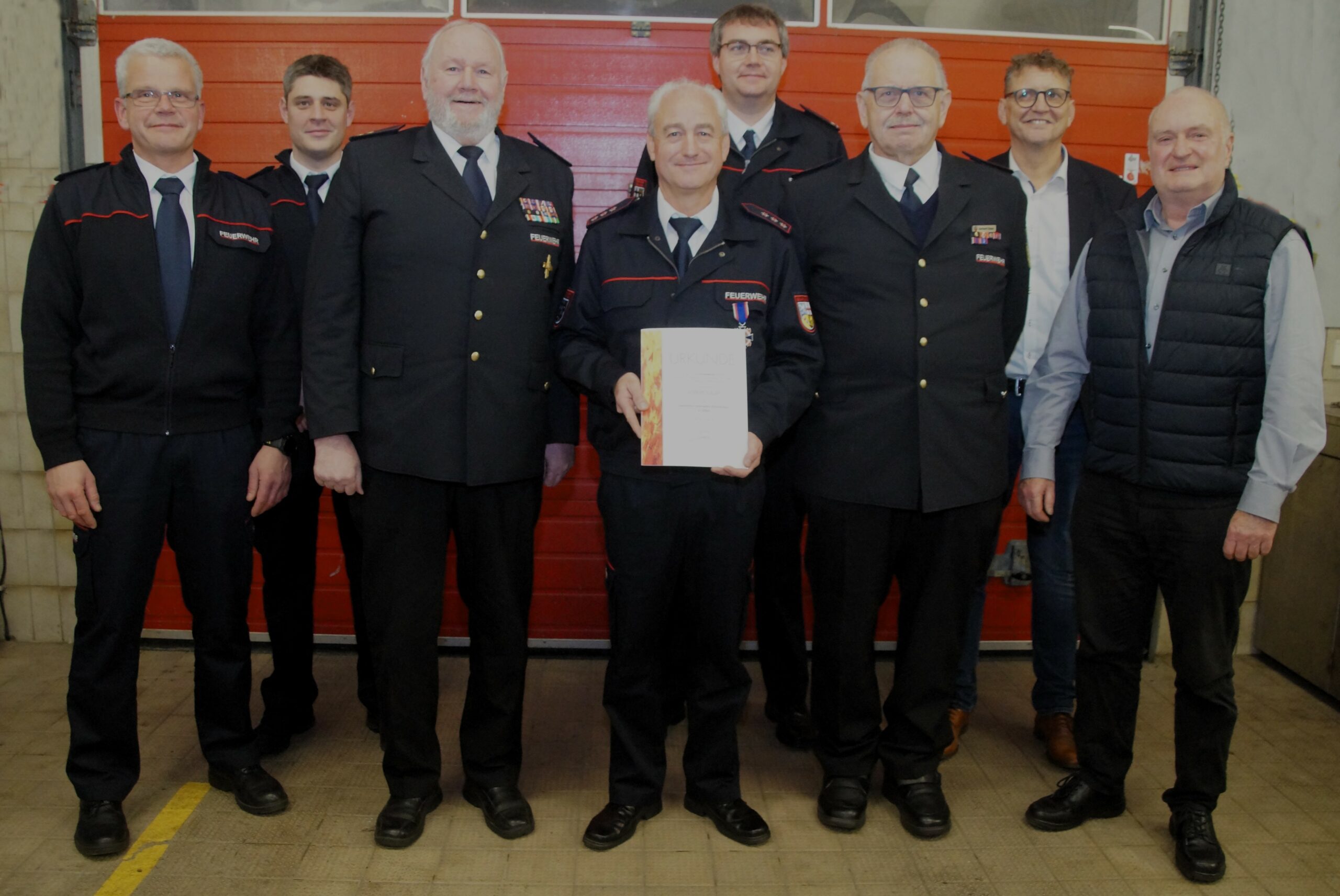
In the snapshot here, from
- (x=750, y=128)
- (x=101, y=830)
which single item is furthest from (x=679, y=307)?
(x=101, y=830)

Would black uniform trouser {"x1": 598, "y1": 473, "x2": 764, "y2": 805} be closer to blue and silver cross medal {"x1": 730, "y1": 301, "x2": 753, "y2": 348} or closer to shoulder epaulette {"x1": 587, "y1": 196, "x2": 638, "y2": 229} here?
blue and silver cross medal {"x1": 730, "y1": 301, "x2": 753, "y2": 348}

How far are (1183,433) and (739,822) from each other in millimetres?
1592

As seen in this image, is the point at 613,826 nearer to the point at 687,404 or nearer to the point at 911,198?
the point at 687,404

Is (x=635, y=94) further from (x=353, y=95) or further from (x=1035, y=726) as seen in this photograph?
(x=1035, y=726)

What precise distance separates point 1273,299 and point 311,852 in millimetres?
2910

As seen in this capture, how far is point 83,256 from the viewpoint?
2.76 metres

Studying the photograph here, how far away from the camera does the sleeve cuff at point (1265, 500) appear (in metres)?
2.62

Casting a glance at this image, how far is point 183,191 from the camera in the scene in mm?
2877

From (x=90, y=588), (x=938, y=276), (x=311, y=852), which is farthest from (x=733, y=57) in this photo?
(x=311, y=852)

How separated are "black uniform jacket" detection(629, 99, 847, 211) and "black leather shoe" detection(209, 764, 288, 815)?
2070 millimetres

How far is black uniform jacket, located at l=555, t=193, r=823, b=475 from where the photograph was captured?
274 cm

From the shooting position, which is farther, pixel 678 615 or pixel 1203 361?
pixel 678 615

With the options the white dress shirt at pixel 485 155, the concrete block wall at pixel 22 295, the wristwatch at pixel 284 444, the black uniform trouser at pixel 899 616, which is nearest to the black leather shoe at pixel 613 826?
the black uniform trouser at pixel 899 616

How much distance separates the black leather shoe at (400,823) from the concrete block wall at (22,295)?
2299mm
